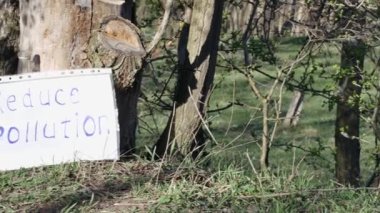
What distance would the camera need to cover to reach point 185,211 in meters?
4.73

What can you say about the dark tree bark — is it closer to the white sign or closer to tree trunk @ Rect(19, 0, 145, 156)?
tree trunk @ Rect(19, 0, 145, 156)

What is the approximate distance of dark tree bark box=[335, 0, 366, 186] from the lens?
8119 millimetres

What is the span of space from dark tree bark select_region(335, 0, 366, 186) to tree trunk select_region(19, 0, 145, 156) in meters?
2.71

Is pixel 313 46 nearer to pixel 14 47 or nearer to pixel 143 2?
pixel 143 2

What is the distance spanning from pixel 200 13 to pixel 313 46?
1296 mm

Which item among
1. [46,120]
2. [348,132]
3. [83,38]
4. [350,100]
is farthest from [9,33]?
[348,132]

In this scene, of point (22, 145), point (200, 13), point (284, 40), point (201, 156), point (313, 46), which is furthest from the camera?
point (284, 40)

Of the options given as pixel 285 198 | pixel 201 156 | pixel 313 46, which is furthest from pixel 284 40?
pixel 285 198

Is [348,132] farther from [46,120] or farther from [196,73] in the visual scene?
[46,120]

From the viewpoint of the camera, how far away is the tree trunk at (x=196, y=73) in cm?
650

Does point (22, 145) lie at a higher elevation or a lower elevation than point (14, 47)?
lower

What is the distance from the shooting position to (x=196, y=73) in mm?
6609

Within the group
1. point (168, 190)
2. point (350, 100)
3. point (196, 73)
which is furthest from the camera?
point (350, 100)

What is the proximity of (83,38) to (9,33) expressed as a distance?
87 centimetres
